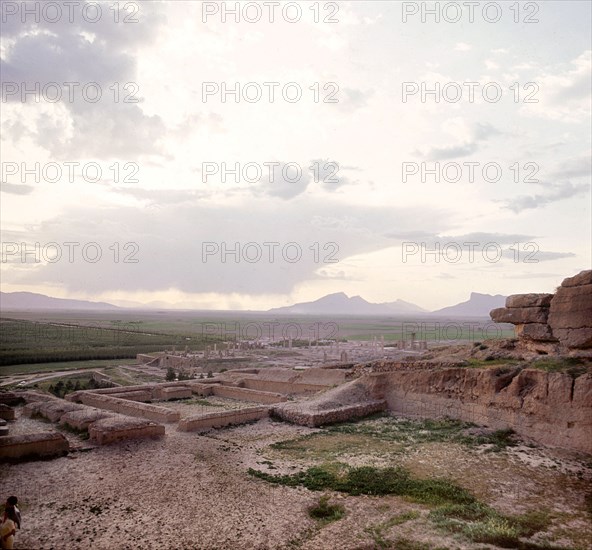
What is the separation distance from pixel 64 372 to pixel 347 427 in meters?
27.6

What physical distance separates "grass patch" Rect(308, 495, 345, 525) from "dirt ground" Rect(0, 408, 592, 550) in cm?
15

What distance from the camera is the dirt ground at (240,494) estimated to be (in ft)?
26.4

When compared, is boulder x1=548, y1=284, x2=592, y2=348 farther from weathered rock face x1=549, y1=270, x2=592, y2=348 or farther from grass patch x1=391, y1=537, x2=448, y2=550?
grass patch x1=391, y1=537, x2=448, y2=550

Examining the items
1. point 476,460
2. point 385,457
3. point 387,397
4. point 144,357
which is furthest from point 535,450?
point 144,357

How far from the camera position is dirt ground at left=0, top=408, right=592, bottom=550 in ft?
26.4

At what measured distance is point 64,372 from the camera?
117 feet

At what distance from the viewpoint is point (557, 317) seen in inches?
643

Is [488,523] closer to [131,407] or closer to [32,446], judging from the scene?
[32,446]

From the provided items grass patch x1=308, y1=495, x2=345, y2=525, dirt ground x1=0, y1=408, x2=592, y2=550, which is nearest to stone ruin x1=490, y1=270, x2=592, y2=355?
dirt ground x1=0, y1=408, x2=592, y2=550

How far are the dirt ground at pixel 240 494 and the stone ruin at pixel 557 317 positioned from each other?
4.47 meters

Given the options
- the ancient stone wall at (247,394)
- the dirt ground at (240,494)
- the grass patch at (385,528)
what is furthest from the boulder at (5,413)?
the grass patch at (385,528)

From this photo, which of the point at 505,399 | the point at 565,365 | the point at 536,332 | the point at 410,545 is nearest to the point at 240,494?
the point at 410,545

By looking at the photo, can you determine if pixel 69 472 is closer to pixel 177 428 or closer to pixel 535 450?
pixel 177 428

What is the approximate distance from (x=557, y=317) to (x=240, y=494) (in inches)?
491
